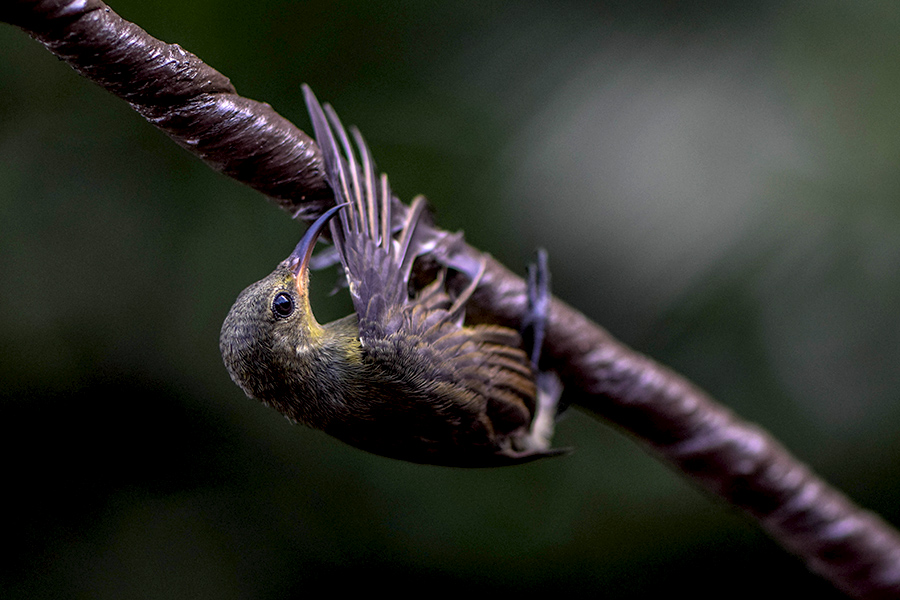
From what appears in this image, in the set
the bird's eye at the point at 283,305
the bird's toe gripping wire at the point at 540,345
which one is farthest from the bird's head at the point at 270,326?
the bird's toe gripping wire at the point at 540,345

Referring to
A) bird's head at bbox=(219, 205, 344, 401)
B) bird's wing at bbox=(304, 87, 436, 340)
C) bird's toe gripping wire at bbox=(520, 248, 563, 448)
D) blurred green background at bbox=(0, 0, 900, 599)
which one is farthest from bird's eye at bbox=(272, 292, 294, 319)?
blurred green background at bbox=(0, 0, 900, 599)

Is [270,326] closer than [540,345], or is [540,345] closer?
[270,326]

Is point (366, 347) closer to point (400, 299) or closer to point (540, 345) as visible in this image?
point (400, 299)

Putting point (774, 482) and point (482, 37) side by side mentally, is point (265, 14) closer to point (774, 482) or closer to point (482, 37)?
point (482, 37)

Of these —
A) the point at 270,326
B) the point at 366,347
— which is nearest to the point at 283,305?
the point at 270,326

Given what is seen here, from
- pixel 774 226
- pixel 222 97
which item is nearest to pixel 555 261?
pixel 774 226

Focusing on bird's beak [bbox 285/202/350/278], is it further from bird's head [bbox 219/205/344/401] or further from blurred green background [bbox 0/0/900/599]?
blurred green background [bbox 0/0/900/599]

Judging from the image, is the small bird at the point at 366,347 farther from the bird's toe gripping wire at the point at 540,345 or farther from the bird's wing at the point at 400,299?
the bird's toe gripping wire at the point at 540,345
